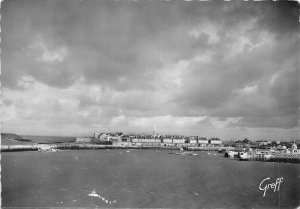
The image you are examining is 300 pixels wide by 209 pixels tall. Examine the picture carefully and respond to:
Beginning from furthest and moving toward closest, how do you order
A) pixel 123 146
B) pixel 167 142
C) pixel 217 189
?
pixel 167 142 < pixel 123 146 < pixel 217 189

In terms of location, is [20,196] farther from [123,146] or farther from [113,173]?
[123,146]

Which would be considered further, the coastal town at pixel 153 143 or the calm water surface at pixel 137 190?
the coastal town at pixel 153 143

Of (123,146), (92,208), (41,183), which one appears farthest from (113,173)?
(123,146)

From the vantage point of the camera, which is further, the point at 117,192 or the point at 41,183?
the point at 41,183

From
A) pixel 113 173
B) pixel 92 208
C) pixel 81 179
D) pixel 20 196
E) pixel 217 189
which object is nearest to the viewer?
pixel 92 208

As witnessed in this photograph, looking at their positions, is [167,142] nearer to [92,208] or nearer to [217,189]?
[217,189]

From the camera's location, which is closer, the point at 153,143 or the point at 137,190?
the point at 137,190

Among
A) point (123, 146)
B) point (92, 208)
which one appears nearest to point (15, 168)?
point (92, 208)

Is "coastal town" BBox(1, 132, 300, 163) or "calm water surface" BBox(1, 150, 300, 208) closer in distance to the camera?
"calm water surface" BBox(1, 150, 300, 208)

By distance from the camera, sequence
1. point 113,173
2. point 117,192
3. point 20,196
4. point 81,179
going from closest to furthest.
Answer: point 20,196, point 117,192, point 81,179, point 113,173
